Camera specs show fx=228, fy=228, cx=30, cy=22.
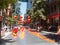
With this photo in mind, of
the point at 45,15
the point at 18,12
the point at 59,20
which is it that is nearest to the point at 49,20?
the point at 45,15

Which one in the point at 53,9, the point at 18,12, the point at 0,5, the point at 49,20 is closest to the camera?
the point at 0,5

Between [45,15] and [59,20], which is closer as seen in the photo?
[59,20]

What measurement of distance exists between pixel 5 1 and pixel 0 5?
63 cm

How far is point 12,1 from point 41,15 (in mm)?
42062

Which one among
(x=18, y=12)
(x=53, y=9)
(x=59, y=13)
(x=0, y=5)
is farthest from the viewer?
(x=18, y=12)

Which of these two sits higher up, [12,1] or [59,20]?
[12,1]

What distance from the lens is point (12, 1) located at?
2261 cm

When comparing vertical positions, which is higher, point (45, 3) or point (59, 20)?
point (45, 3)

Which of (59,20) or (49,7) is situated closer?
(59,20)

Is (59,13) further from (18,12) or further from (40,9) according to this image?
(18,12)

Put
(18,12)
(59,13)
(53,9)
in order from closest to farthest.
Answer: (59,13) < (53,9) < (18,12)

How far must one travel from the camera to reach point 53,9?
2515 inches

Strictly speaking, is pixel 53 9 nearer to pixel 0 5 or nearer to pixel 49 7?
pixel 49 7

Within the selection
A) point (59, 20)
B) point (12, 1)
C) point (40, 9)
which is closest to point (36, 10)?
point (40, 9)
